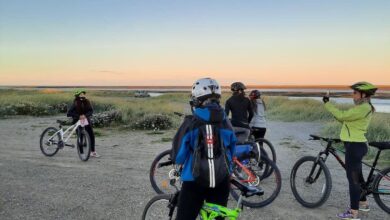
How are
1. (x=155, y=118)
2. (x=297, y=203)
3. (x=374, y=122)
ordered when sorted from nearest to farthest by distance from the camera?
(x=297, y=203), (x=374, y=122), (x=155, y=118)

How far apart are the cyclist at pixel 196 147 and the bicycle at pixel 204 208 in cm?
9

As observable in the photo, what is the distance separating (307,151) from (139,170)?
20.0 ft

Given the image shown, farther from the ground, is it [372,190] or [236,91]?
[236,91]

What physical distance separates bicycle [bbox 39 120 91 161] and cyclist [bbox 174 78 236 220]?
7.60 meters

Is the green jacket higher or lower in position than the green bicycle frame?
higher

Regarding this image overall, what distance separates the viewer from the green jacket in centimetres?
579

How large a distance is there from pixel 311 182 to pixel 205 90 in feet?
12.5

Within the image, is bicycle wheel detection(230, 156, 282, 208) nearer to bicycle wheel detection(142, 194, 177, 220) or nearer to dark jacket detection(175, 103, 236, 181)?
bicycle wheel detection(142, 194, 177, 220)

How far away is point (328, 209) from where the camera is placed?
21.6 ft

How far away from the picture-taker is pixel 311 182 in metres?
6.65

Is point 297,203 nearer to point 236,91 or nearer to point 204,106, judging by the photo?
point 236,91

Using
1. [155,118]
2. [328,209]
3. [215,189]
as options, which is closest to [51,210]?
[215,189]

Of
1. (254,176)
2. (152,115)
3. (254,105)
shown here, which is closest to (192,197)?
(254,176)

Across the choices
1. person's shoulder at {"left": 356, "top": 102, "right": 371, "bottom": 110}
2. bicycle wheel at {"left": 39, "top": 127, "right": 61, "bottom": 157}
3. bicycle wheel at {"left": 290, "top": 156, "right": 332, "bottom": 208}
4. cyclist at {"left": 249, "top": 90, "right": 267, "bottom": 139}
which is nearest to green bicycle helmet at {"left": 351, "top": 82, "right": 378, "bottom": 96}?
person's shoulder at {"left": 356, "top": 102, "right": 371, "bottom": 110}
